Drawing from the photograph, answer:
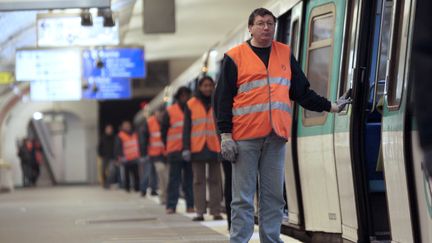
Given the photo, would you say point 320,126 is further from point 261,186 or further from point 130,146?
point 130,146

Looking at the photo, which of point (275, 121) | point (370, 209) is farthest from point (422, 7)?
point (370, 209)

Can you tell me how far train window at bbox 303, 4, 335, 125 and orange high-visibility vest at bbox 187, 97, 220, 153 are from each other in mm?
3904

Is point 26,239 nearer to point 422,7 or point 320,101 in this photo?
point 320,101

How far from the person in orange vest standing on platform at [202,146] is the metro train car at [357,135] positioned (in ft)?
9.33

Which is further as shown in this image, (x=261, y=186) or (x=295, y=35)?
(x=295, y=35)

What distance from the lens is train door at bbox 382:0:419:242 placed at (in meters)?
5.98

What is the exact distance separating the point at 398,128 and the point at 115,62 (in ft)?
74.5

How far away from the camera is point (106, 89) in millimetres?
31531

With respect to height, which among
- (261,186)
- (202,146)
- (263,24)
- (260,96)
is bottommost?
(202,146)

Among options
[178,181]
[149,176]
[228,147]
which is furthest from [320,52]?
[149,176]

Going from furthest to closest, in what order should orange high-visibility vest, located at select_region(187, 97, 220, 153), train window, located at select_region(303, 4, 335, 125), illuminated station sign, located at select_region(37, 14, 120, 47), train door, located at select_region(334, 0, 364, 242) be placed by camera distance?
illuminated station sign, located at select_region(37, 14, 120, 47), orange high-visibility vest, located at select_region(187, 97, 220, 153), train window, located at select_region(303, 4, 335, 125), train door, located at select_region(334, 0, 364, 242)

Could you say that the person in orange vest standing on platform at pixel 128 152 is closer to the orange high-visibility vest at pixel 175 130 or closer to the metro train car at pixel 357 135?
the orange high-visibility vest at pixel 175 130

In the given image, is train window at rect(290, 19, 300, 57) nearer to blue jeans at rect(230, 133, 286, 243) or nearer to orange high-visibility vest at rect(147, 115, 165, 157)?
blue jeans at rect(230, 133, 286, 243)

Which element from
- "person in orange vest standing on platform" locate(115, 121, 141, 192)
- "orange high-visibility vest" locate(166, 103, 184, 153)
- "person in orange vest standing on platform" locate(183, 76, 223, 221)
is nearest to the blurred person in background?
"person in orange vest standing on platform" locate(115, 121, 141, 192)
